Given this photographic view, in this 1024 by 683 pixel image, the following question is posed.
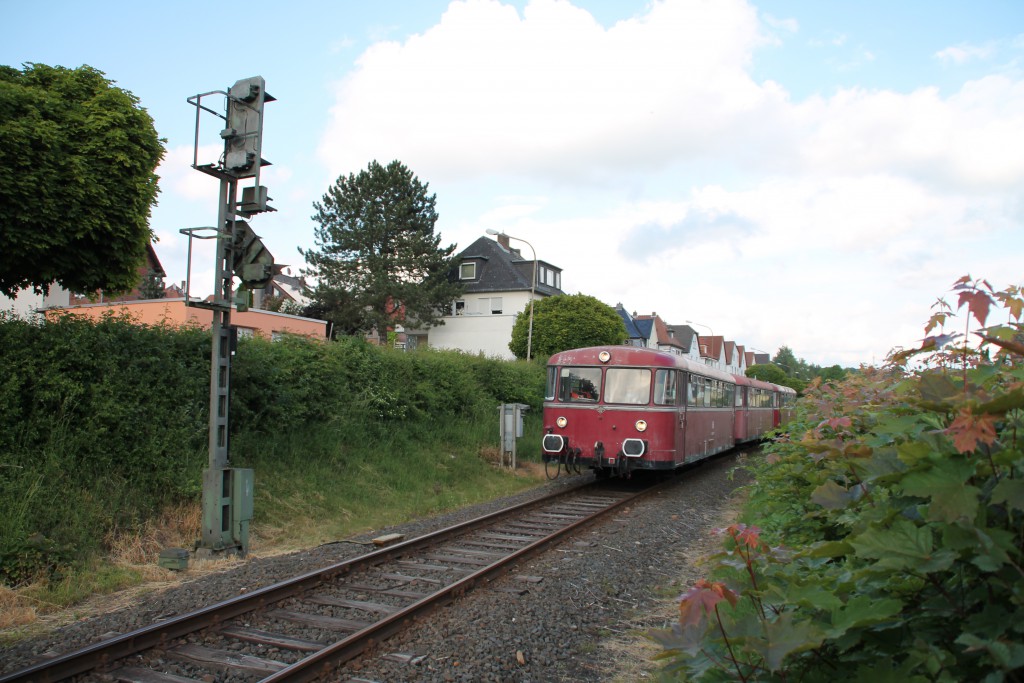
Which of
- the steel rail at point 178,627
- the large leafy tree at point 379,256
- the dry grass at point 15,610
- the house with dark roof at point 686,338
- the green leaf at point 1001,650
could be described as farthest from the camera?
the house with dark roof at point 686,338

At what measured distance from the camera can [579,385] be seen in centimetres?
1405

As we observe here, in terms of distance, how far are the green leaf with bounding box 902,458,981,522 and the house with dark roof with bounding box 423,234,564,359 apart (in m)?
44.0

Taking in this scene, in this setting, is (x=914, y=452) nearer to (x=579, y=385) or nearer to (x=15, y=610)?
(x=15, y=610)

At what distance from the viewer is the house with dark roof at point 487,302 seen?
157 feet

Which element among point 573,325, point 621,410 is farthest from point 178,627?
point 573,325

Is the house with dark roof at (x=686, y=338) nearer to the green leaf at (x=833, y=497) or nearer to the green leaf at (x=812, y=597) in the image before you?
the green leaf at (x=833, y=497)

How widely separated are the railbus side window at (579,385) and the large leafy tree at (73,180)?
7.92 meters

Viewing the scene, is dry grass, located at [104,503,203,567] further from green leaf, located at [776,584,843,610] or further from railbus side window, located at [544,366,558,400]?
green leaf, located at [776,584,843,610]

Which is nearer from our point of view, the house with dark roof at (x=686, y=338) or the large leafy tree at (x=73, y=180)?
the large leafy tree at (x=73, y=180)

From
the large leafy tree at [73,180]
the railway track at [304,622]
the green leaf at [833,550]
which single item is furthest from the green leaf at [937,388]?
the large leafy tree at [73,180]

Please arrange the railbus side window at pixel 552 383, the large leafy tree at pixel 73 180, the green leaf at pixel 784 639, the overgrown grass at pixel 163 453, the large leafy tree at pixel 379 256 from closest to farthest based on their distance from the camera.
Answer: the green leaf at pixel 784 639
the overgrown grass at pixel 163 453
the large leafy tree at pixel 73 180
the railbus side window at pixel 552 383
the large leafy tree at pixel 379 256

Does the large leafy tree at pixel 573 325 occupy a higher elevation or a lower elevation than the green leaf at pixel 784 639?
higher

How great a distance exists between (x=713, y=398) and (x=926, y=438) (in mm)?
15134

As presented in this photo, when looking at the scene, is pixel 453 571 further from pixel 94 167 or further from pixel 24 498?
pixel 94 167
